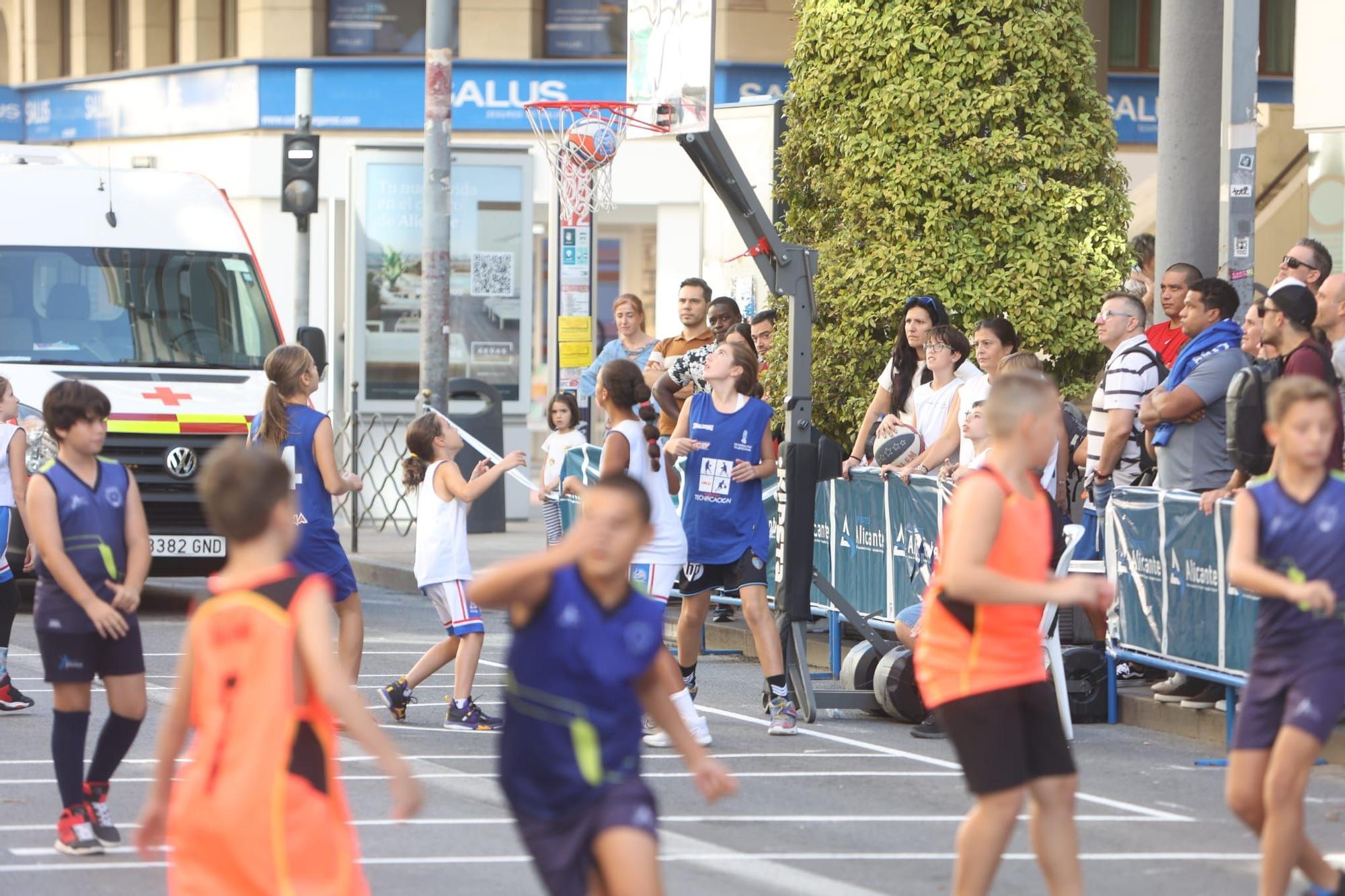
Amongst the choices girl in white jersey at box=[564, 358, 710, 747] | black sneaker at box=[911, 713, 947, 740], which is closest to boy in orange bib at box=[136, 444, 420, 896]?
girl in white jersey at box=[564, 358, 710, 747]

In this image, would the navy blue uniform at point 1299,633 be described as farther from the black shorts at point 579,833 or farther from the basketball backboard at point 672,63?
the basketball backboard at point 672,63

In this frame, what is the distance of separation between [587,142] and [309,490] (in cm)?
760

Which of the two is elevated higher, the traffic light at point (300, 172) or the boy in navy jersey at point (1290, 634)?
the traffic light at point (300, 172)

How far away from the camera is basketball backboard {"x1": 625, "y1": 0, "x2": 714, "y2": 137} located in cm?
1058

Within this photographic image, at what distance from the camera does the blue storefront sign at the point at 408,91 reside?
2753 cm

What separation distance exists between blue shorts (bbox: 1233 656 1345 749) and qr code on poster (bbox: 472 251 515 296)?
15468mm

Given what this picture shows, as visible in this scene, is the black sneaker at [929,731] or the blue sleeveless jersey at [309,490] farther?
the black sneaker at [929,731]

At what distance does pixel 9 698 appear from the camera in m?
10.5

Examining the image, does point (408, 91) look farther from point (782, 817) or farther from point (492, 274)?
point (782, 817)

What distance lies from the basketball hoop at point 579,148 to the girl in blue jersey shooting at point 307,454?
697 centimetres

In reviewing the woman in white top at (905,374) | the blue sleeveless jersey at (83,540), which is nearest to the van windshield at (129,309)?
the woman in white top at (905,374)

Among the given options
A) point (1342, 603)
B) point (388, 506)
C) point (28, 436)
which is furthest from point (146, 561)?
point (388, 506)

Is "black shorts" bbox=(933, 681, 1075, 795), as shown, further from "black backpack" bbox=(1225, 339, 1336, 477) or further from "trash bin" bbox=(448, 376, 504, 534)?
"trash bin" bbox=(448, 376, 504, 534)

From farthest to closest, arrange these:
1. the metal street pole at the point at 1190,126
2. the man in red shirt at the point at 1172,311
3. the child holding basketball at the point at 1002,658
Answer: the metal street pole at the point at 1190,126 < the man in red shirt at the point at 1172,311 < the child holding basketball at the point at 1002,658
